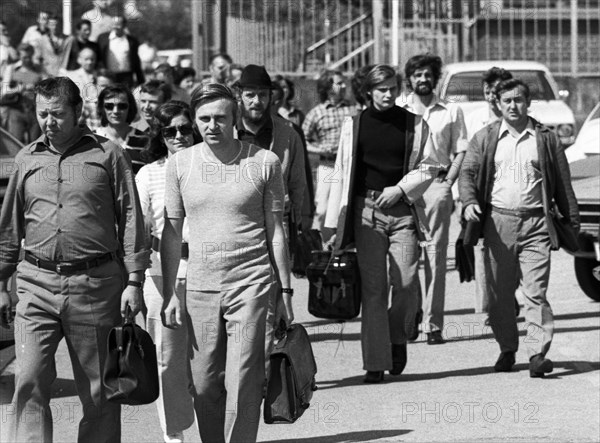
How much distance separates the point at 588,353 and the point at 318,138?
13.3 ft

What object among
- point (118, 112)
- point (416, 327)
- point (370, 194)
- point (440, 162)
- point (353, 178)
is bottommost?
point (416, 327)

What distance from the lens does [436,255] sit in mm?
11398

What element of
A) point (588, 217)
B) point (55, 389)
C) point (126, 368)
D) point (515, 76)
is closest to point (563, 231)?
point (588, 217)

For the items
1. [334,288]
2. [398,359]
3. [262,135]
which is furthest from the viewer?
[398,359]

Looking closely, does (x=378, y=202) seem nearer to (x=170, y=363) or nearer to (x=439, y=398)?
(x=439, y=398)

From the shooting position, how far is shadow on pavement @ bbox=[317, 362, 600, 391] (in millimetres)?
9852

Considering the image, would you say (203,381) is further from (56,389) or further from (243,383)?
(56,389)

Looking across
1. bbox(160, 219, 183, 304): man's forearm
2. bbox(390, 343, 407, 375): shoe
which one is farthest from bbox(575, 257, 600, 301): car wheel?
bbox(160, 219, 183, 304): man's forearm

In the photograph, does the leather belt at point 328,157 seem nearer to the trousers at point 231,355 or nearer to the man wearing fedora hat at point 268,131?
the man wearing fedora hat at point 268,131

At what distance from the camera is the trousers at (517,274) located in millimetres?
9859

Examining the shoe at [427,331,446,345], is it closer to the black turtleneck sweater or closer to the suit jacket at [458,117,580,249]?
the suit jacket at [458,117,580,249]

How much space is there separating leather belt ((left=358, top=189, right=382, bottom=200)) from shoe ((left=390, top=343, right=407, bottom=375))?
3.30 ft

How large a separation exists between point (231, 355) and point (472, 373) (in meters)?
3.45

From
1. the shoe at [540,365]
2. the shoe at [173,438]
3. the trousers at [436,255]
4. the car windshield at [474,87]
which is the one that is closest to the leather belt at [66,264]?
the shoe at [173,438]
